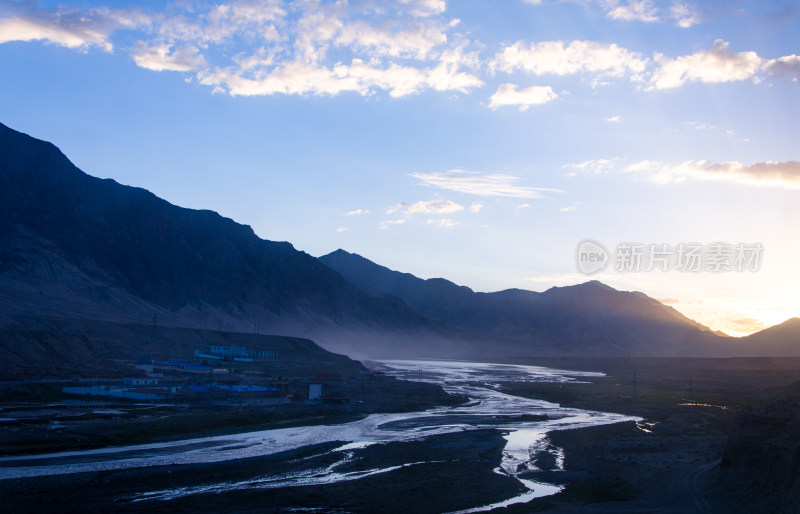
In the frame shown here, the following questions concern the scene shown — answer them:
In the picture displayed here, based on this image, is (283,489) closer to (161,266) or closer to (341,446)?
(341,446)

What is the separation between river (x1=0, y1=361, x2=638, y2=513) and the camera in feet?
95.5

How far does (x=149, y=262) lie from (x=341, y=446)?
132 metres

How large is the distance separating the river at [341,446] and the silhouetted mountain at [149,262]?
78596 mm

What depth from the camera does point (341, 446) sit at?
38594 millimetres

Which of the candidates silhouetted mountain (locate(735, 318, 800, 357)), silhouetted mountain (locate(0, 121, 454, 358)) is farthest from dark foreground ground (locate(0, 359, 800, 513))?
silhouetted mountain (locate(735, 318, 800, 357))

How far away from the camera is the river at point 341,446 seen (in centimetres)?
2911

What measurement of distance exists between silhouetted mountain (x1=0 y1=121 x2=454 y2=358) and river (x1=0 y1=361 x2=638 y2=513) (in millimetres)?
78596

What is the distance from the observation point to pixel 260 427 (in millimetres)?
45469

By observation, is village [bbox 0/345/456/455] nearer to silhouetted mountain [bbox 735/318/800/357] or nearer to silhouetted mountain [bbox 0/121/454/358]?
silhouetted mountain [bbox 0/121/454/358]

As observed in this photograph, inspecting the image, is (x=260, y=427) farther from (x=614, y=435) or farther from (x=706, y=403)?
(x=706, y=403)

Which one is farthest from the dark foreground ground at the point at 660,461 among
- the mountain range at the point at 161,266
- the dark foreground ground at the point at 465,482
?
the mountain range at the point at 161,266

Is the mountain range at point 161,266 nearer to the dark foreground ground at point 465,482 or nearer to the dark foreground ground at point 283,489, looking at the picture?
the dark foreground ground at point 465,482

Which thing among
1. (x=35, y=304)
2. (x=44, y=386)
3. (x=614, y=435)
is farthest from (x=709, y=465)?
(x=35, y=304)

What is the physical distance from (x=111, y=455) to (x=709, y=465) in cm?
2676
